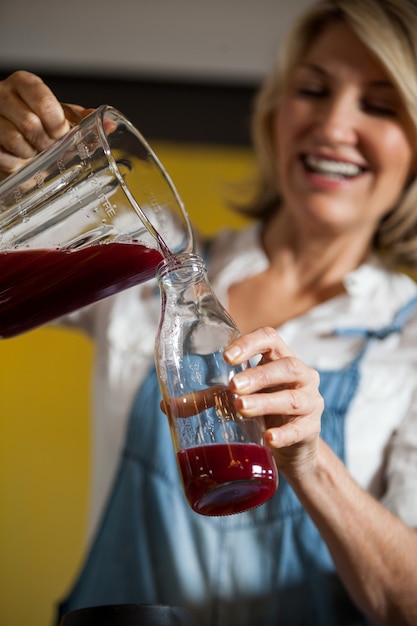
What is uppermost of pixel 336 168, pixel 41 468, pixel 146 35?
pixel 146 35

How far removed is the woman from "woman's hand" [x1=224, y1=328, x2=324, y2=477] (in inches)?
3.3

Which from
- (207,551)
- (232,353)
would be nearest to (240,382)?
(232,353)

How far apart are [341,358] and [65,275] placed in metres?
0.60

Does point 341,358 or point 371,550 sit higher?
point 341,358

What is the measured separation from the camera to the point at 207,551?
1.30 meters

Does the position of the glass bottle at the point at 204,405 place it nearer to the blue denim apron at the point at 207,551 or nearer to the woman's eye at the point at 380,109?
the blue denim apron at the point at 207,551

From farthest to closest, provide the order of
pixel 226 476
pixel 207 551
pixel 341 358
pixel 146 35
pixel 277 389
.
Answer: pixel 146 35 → pixel 341 358 → pixel 207 551 → pixel 277 389 → pixel 226 476

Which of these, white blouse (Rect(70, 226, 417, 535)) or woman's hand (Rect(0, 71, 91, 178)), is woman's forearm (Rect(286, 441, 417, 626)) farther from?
woman's hand (Rect(0, 71, 91, 178))

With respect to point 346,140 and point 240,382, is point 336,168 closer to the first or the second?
point 346,140

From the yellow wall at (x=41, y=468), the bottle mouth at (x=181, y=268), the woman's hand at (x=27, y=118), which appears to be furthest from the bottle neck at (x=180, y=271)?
the yellow wall at (x=41, y=468)

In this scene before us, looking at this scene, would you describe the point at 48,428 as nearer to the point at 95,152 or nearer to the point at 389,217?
the point at 389,217

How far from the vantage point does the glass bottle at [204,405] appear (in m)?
0.84

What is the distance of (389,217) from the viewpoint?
1623 millimetres

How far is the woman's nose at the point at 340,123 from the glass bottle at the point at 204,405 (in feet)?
1.98
